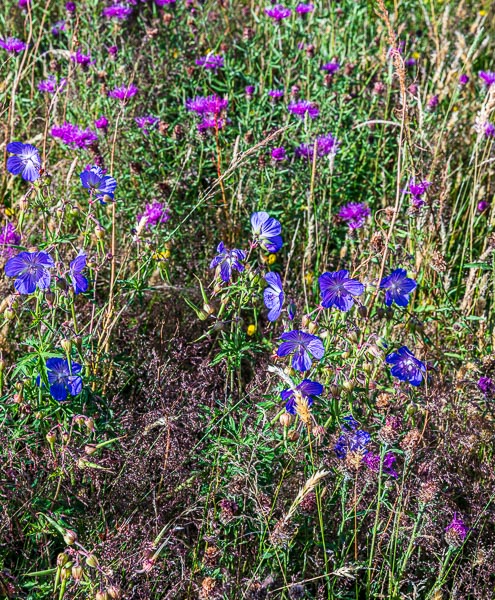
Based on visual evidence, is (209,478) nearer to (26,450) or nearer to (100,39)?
(26,450)

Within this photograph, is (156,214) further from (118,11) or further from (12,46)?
(118,11)

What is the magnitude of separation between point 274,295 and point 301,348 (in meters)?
0.23

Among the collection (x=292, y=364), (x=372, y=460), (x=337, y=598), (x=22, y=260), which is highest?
(x=22, y=260)

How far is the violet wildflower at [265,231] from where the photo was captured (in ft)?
6.73

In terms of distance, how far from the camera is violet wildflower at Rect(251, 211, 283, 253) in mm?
2051

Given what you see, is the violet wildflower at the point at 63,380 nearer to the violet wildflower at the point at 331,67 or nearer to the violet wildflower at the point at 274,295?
the violet wildflower at the point at 274,295

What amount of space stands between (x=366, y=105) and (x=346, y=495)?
2246 millimetres

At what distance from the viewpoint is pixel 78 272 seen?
6.44 ft

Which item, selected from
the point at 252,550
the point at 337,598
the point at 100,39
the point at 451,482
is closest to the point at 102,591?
the point at 252,550

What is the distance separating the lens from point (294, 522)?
1975 mm

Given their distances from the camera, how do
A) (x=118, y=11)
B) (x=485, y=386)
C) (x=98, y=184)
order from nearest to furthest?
(x=98, y=184), (x=485, y=386), (x=118, y=11)

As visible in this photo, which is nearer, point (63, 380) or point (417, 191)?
point (63, 380)

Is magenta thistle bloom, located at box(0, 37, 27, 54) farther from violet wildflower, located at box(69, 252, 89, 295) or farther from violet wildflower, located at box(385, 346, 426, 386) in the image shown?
violet wildflower, located at box(385, 346, 426, 386)

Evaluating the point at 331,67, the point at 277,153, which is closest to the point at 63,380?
the point at 277,153
